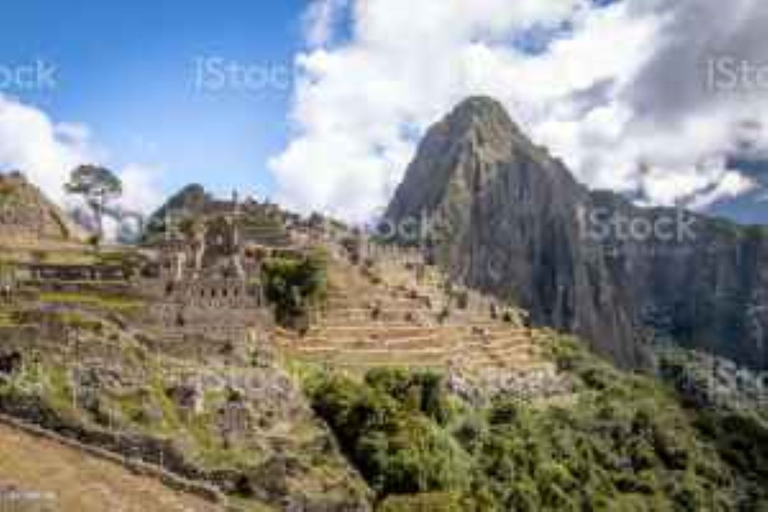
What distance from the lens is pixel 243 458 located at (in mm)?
29984

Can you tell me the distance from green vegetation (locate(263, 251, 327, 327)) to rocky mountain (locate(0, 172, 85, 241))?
17.6 meters

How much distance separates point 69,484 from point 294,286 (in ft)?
98.8

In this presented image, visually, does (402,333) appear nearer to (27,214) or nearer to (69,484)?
(27,214)

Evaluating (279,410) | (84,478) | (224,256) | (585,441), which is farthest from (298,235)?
(84,478)

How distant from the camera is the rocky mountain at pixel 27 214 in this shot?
2520 inches

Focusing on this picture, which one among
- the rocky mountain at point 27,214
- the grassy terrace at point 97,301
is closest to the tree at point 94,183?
the rocky mountain at point 27,214

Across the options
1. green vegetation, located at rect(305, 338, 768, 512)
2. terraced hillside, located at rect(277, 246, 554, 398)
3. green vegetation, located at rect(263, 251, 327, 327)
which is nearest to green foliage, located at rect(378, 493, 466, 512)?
green vegetation, located at rect(305, 338, 768, 512)

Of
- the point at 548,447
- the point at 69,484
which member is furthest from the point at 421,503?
the point at 548,447

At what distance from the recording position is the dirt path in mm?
22453

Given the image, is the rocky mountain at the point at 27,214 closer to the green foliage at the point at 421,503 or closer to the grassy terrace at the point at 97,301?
the grassy terrace at the point at 97,301

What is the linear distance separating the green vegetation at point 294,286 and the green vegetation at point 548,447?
27.9ft

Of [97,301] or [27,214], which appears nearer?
[97,301]

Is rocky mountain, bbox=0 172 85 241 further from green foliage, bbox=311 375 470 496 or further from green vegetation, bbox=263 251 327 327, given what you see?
green foliage, bbox=311 375 470 496

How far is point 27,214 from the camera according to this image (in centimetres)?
6800
